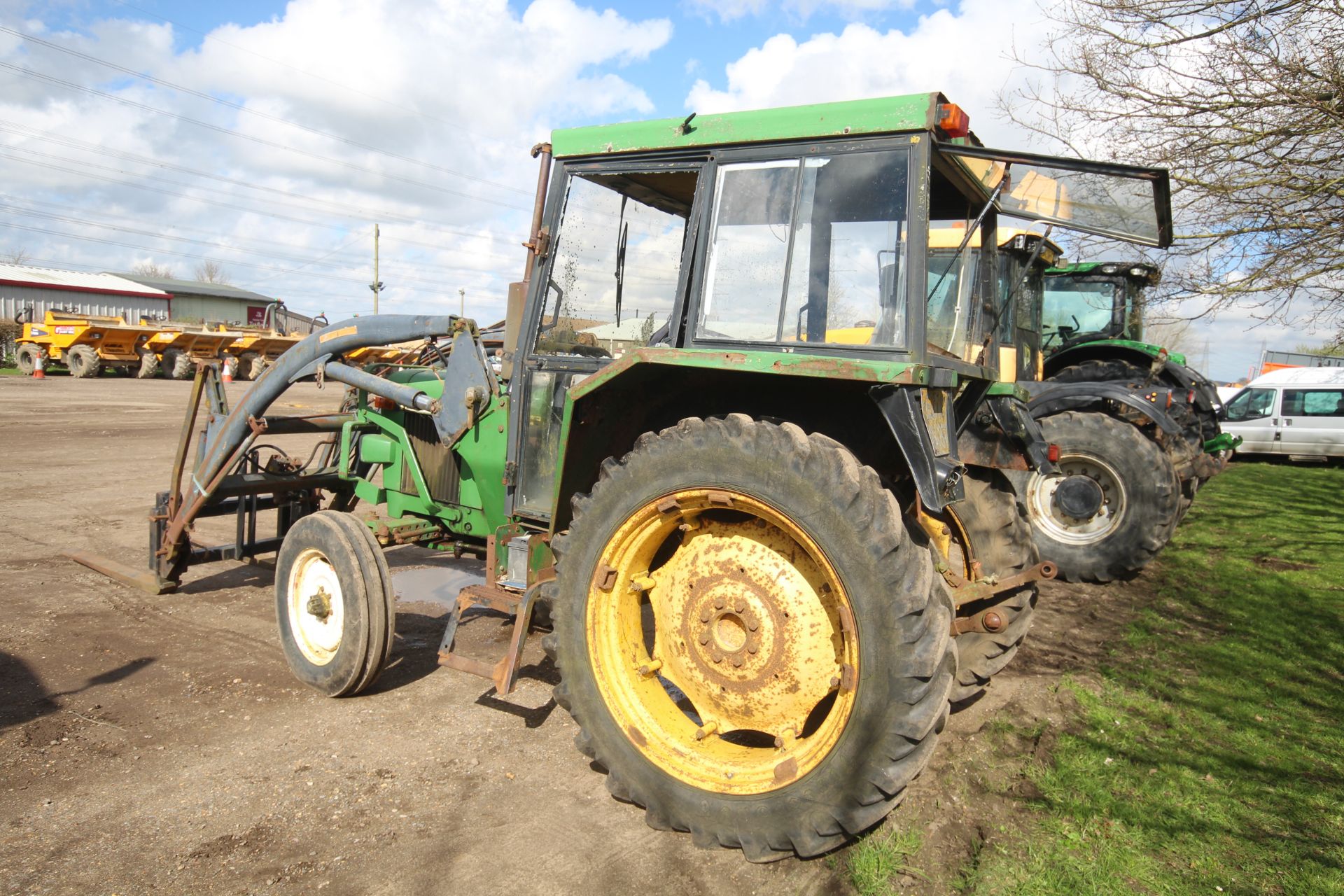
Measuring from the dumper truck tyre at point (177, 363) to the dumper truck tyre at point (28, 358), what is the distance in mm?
3066

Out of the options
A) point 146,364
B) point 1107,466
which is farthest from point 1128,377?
point 146,364

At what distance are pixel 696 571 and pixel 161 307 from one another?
172 ft

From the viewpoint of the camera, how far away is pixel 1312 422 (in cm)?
1645

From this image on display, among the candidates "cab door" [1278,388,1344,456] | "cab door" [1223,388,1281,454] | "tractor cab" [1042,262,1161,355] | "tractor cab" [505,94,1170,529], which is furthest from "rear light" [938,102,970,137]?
"cab door" [1278,388,1344,456]

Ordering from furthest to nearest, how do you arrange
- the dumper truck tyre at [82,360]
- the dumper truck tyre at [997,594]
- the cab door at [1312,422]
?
1. the dumper truck tyre at [82,360]
2. the cab door at [1312,422]
3. the dumper truck tyre at [997,594]

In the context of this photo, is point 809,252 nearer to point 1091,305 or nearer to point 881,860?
point 881,860

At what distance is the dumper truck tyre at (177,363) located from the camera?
24.9 meters

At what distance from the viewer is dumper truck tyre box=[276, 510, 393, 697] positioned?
12.6 ft

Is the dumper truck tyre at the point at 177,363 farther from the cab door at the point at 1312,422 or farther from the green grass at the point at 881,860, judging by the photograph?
the cab door at the point at 1312,422

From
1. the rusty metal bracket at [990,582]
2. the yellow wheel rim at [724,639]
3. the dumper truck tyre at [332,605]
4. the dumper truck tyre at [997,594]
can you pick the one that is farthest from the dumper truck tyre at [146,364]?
the rusty metal bracket at [990,582]

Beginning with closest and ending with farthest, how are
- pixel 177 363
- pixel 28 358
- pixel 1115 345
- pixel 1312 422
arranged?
pixel 1115 345, pixel 1312 422, pixel 28 358, pixel 177 363

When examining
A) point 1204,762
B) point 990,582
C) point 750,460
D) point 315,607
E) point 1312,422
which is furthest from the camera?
point 1312,422

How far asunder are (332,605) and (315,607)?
78mm

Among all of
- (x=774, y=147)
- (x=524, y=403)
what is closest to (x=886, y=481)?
(x=774, y=147)
